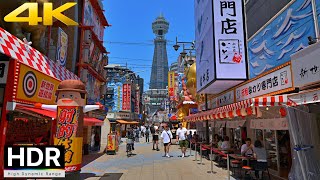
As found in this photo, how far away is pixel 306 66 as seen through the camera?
24.3 feet

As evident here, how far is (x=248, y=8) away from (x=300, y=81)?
6390 millimetres

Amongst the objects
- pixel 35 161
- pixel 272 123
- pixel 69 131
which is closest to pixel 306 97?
pixel 272 123

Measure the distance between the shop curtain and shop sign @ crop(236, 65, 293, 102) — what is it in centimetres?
124

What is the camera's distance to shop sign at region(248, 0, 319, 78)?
321 inches

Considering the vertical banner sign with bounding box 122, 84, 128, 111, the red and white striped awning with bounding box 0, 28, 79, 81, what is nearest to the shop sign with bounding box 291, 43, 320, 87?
the red and white striped awning with bounding box 0, 28, 79, 81

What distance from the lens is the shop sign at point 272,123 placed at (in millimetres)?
9485

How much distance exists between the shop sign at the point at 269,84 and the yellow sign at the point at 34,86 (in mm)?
9559

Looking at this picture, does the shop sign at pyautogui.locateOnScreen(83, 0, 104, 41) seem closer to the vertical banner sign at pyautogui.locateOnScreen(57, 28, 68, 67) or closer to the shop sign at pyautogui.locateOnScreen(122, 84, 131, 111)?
the vertical banner sign at pyautogui.locateOnScreen(57, 28, 68, 67)

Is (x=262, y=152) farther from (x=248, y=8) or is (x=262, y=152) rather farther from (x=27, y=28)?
(x=27, y=28)

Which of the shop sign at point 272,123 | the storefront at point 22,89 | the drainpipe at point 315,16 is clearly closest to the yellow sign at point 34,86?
the storefront at point 22,89

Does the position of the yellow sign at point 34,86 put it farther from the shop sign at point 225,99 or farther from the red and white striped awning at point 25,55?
the shop sign at point 225,99

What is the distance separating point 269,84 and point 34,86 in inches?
384

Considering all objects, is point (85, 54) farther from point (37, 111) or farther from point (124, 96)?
point (124, 96)

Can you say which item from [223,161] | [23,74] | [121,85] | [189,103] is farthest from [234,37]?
[121,85]
